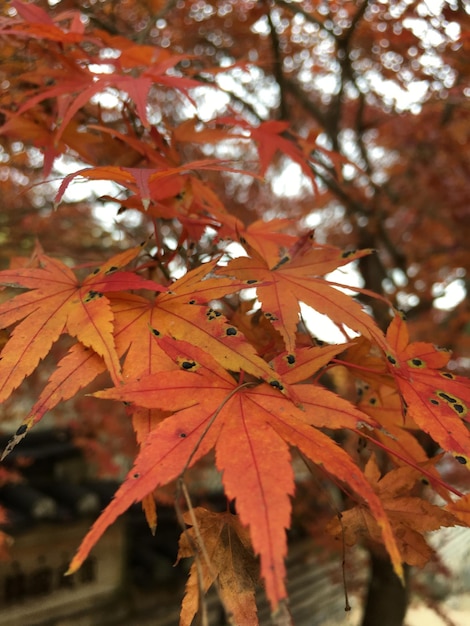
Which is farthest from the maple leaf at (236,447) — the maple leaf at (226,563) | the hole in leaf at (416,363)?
the hole in leaf at (416,363)

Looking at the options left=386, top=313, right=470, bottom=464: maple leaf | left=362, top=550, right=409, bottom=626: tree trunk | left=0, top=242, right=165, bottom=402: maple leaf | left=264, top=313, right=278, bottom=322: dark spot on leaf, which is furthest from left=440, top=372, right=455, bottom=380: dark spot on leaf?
left=362, top=550, right=409, bottom=626: tree trunk

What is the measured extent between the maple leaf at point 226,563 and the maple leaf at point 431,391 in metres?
0.24

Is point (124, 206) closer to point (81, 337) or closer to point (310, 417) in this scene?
point (81, 337)

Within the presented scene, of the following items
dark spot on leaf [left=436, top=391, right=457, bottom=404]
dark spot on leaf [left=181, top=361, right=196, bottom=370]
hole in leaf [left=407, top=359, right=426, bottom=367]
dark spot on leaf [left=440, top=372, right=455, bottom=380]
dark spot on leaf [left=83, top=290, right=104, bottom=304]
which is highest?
dark spot on leaf [left=83, top=290, right=104, bottom=304]

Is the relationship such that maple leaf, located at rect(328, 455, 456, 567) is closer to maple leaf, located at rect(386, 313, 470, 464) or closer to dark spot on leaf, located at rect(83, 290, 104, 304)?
maple leaf, located at rect(386, 313, 470, 464)

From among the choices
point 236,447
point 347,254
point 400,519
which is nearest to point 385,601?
point 400,519

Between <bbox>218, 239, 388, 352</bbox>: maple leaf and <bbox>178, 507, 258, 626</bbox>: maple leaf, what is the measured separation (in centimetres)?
Answer: 23

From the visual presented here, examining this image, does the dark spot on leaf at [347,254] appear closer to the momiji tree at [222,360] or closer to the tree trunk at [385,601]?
the momiji tree at [222,360]

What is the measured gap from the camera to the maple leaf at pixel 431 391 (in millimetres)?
581

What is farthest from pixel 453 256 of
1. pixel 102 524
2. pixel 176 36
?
pixel 102 524

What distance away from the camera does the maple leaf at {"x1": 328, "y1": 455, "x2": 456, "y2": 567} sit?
2.07 ft

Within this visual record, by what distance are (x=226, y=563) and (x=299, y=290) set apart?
0.33m

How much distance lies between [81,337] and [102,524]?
238 mm

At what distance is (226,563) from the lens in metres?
0.60
